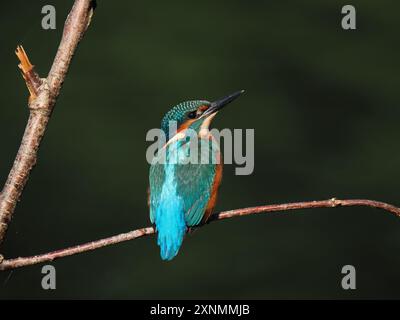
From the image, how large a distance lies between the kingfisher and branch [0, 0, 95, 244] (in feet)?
2.49

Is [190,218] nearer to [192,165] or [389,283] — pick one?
[192,165]

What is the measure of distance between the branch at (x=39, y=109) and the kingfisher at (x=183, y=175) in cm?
76

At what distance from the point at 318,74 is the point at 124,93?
4.29ft

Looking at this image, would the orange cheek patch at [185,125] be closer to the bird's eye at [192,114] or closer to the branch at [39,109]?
the bird's eye at [192,114]

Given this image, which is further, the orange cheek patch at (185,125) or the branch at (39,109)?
the orange cheek patch at (185,125)

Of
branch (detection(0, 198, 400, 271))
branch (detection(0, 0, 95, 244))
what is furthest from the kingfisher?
branch (detection(0, 0, 95, 244))

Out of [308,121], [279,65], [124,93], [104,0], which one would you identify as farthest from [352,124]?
[104,0]

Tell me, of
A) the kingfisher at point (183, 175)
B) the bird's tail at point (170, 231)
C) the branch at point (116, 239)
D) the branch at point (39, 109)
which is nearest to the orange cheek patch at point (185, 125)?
the kingfisher at point (183, 175)

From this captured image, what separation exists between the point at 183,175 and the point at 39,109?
3.40 ft

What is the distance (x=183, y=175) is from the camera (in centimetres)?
253

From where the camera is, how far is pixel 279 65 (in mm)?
5285

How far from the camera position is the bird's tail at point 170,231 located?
2.24 m

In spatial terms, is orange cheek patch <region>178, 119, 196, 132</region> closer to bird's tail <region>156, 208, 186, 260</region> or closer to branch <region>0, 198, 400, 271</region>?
bird's tail <region>156, 208, 186, 260</region>

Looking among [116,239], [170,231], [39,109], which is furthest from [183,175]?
[39,109]
